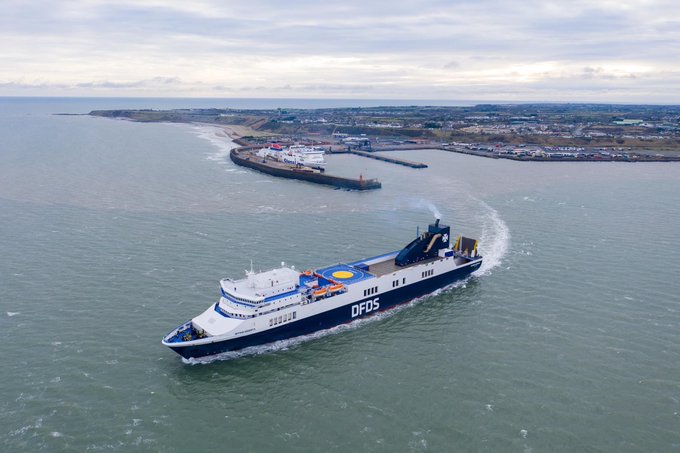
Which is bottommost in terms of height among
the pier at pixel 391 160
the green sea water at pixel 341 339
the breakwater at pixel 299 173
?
the green sea water at pixel 341 339

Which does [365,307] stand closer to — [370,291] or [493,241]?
[370,291]

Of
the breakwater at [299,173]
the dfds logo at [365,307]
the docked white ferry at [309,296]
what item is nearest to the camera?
the docked white ferry at [309,296]

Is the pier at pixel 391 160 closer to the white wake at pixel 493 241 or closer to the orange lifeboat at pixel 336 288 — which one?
the white wake at pixel 493 241

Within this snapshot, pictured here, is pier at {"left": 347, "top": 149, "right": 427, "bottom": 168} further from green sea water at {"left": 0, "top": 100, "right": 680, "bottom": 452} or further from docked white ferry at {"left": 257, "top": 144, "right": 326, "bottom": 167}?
green sea water at {"left": 0, "top": 100, "right": 680, "bottom": 452}

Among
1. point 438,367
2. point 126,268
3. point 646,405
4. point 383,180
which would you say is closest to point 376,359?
point 438,367

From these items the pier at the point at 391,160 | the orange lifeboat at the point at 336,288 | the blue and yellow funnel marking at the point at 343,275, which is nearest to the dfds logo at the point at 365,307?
the orange lifeboat at the point at 336,288

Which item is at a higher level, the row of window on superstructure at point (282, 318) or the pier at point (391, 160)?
the pier at point (391, 160)

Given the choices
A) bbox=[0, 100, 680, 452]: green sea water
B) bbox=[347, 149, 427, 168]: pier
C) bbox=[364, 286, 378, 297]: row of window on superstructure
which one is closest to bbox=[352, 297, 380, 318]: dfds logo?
bbox=[364, 286, 378, 297]: row of window on superstructure
